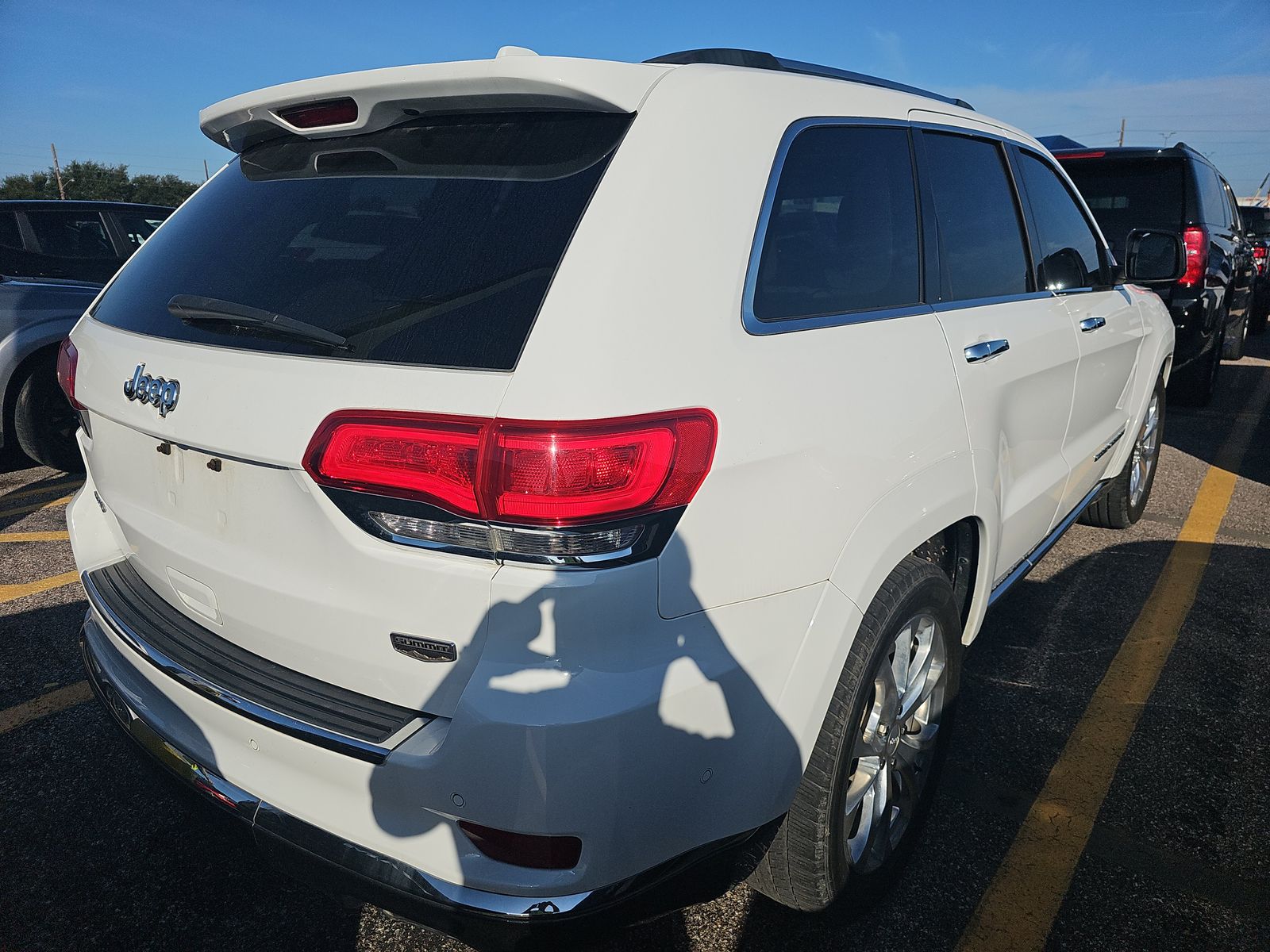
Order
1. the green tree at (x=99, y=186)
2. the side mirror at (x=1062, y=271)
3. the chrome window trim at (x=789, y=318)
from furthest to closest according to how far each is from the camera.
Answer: the green tree at (x=99, y=186), the side mirror at (x=1062, y=271), the chrome window trim at (x=789, y=318)

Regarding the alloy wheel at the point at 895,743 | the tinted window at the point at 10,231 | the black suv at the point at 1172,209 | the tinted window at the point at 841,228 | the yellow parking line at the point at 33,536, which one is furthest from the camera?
the black suv at the point at 1172,209

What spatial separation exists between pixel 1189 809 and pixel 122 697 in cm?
275

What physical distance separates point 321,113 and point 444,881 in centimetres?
154

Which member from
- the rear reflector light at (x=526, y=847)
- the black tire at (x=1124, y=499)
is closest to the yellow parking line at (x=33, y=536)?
the rear reflector light at (x=526, y=847)

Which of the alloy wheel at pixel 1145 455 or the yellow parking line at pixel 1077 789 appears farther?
the alloy wheel at pixel 1145 455

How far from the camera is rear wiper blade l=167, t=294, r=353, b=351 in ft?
5.01

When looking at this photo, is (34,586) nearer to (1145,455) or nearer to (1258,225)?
(1145,455)

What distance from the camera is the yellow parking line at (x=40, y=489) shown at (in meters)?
5.41

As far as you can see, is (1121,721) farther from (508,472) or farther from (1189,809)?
(508,472)

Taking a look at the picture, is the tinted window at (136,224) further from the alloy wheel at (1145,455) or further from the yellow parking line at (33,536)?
the alloy wheel at (1145,455)

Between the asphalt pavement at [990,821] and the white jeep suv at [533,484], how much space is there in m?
0.27

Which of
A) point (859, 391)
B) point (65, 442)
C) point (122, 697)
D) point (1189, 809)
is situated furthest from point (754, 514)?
point (65, 442)

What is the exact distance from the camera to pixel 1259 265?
480 inches

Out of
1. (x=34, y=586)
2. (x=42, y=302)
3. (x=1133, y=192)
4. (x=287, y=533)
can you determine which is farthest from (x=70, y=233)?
(x=1133, y=192)
